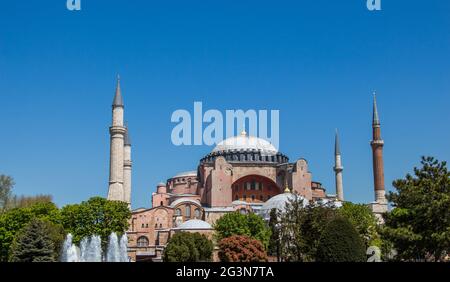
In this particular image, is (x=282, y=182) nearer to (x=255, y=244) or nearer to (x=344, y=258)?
(x=255, y=244)

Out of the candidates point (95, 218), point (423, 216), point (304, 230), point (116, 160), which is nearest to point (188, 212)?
point (116, 160)

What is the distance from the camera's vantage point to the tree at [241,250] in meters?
33.6

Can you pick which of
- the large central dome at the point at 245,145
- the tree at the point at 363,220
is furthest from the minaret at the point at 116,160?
the tree at the point at 363,220

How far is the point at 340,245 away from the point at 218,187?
36275 mm

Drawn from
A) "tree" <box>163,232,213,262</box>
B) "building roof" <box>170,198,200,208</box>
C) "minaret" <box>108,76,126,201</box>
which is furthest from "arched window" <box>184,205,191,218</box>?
"tree" <box>163,232,213,262</box>

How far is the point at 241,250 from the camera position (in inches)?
1341

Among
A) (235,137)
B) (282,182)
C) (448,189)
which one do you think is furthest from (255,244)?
(235,137)

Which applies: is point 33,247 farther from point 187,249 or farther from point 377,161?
point 377,161

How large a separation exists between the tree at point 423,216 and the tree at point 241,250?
30.6ft

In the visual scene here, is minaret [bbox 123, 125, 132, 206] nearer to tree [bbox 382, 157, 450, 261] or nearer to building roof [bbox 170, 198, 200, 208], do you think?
building roof [bbox 170, 198, 200, 208]

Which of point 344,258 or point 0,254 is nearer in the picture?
point 344,258

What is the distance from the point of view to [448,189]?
989 inches
